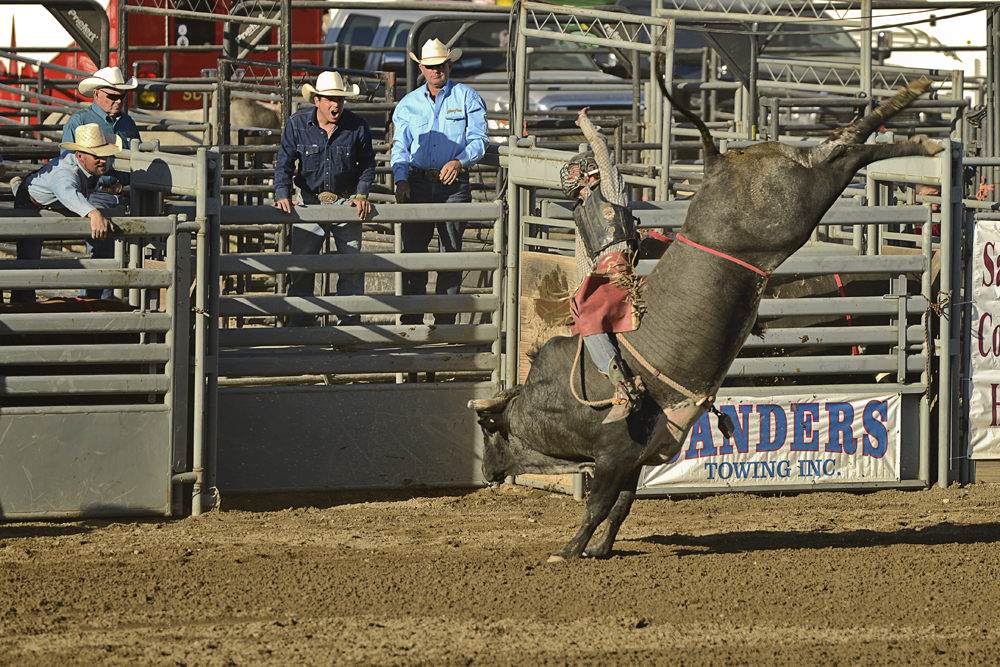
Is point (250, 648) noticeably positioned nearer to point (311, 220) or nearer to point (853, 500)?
point (311, 220)

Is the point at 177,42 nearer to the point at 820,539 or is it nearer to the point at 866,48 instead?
the point at 866,48

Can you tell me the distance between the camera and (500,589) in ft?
18.4

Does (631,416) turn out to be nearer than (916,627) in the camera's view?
No

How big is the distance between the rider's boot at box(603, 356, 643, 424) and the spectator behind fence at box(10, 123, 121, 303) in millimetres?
3872

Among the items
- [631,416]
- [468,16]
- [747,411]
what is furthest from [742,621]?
[468,16]

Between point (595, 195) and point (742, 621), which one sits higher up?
point (595, 195)

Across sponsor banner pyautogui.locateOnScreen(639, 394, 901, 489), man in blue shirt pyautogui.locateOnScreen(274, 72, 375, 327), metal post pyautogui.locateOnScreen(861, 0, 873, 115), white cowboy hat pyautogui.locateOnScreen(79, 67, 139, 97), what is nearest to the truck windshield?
metal post pyautogui.locateOnScreen(861, 0, 873, 115)

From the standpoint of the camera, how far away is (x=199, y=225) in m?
7.26

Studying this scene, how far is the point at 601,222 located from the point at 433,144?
3.71 meters

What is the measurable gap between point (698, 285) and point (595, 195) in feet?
2.31

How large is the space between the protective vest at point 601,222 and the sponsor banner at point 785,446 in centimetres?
241

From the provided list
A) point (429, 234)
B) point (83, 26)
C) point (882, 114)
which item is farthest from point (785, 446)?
point (83, 26)

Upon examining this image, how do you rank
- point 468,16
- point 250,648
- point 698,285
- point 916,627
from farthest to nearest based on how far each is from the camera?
point 468,16 < point 698,285 < point 916,627 < point 250,648

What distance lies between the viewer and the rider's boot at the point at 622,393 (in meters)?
5.68
